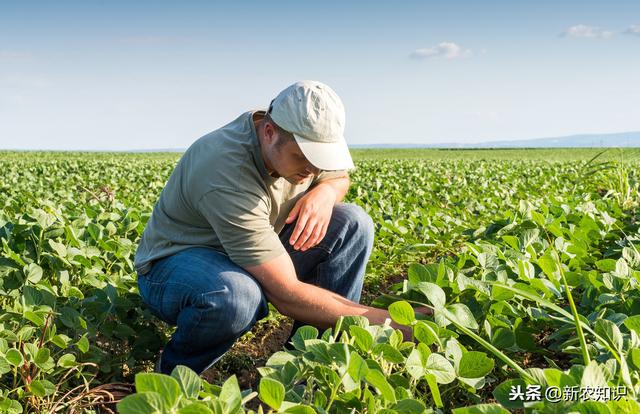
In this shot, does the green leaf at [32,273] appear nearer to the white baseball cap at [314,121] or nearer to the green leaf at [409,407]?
the white baseball cap at [314,121]

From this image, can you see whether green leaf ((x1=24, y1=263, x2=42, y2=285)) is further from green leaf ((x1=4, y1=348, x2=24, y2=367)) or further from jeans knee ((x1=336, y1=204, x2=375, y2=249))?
jeans knee ((x1=336, y1=204, x2=375, y2=249))

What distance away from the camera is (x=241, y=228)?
2102mm

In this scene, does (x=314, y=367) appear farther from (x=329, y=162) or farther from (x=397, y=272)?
(x=397, y=272)

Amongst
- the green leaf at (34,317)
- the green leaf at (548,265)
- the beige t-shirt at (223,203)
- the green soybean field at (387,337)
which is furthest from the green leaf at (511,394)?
the green leaf at (34,317)

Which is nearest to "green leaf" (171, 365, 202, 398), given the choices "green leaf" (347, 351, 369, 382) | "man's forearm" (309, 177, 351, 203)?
"green leaf" (347, 351, 369, 382)

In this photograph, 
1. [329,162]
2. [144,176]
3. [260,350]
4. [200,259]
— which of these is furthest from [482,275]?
[144,176]

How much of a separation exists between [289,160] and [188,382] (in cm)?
112

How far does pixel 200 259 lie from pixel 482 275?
101 cm

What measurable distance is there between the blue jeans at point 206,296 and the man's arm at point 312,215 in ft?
0.38

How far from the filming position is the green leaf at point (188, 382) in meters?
1.10

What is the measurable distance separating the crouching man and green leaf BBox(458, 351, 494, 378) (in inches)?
17.3

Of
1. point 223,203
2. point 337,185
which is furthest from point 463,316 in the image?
point 337,185

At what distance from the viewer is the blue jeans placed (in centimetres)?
218

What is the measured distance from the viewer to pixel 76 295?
2562mm
